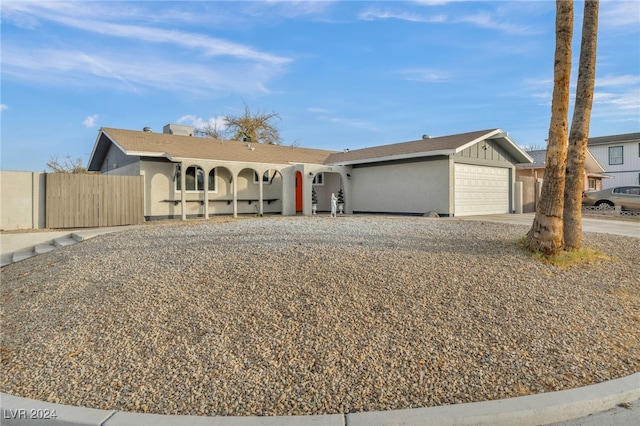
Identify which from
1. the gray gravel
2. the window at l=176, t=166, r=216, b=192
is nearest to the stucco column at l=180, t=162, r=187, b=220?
the window at l=176, t=166, r=216, b=192

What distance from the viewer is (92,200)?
1308 cm

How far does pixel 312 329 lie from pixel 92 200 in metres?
12.2

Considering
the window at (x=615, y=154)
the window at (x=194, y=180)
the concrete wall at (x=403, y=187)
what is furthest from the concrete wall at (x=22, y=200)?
the window at (x=615, y=154)

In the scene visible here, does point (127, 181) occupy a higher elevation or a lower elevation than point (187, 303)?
higher

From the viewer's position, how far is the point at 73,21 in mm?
8727

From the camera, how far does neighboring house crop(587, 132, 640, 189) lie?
2991 centimetres

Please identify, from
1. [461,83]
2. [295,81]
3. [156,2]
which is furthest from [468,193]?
[156,2]

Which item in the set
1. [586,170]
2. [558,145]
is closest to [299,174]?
[558,145]

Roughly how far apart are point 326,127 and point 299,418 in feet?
75.0

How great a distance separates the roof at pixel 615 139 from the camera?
29828mm

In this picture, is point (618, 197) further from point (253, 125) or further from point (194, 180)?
point (253, 125)

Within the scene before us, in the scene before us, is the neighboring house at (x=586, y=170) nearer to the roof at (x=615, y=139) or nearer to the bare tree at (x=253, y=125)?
the roof at (x=615, y=139)

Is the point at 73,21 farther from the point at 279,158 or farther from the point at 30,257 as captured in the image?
the point at 279,158

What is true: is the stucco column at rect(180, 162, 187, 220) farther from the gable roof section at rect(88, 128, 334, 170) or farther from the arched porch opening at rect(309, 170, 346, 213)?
the arched porch opening at rect(309, 170, 346, 213)
